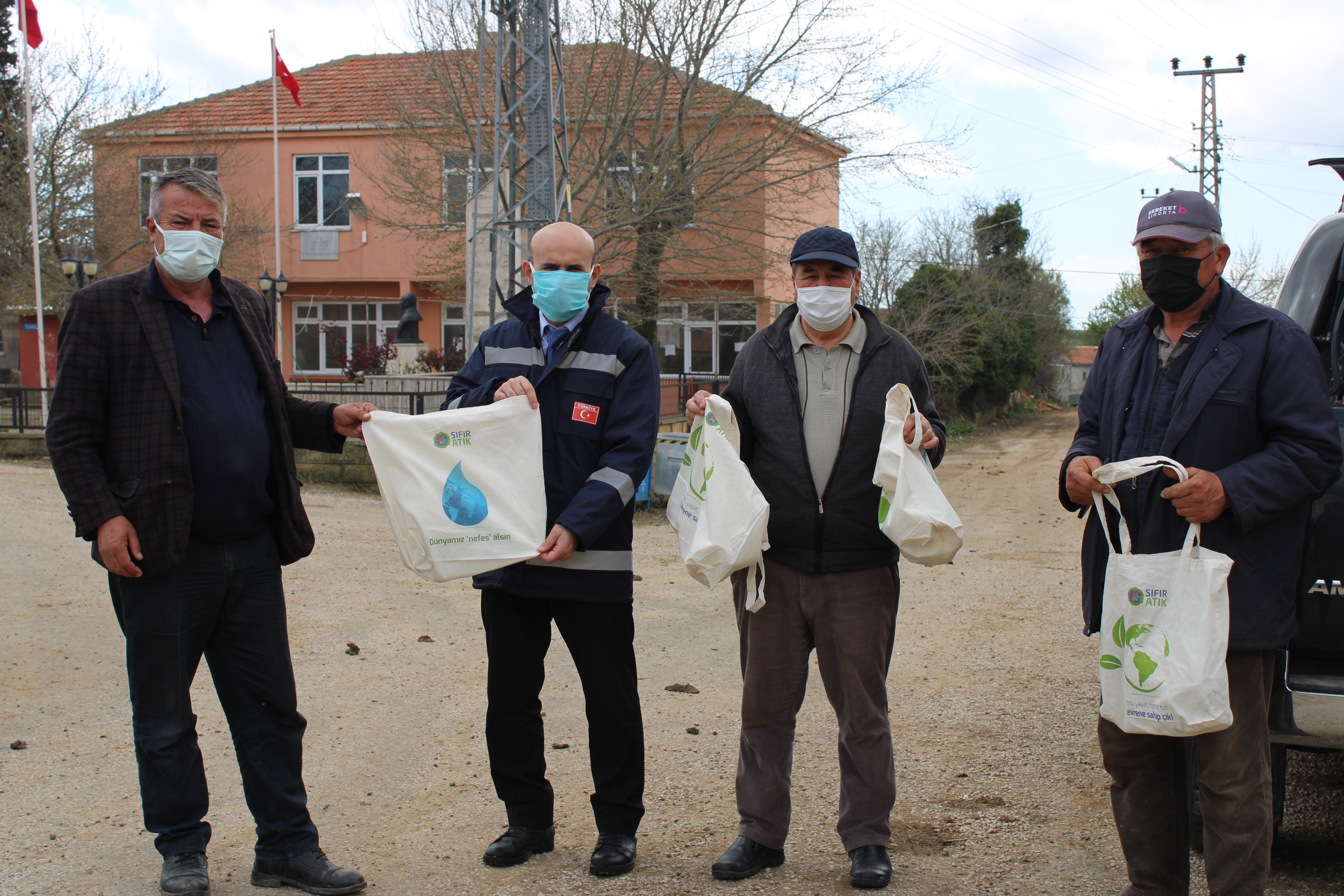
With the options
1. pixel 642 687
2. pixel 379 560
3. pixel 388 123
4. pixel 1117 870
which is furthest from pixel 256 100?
pixel 1117 870

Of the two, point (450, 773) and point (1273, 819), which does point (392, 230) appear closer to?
point (450, 773)

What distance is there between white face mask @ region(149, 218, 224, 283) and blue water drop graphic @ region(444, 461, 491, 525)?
99 centimetres

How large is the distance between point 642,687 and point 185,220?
347 centimetres

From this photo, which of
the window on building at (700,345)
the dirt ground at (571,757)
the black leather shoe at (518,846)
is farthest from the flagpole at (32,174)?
the black leather shoe at (518,846)

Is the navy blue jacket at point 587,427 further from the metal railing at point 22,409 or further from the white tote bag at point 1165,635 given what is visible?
the metal railing at point 22,409

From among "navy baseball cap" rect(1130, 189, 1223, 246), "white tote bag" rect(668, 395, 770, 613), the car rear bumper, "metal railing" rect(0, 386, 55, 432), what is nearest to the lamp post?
"metal railing" rect(0, 386, 55, 432)

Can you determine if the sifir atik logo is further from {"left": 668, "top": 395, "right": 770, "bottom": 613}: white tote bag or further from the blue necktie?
{"left": 668, "top": 395, "right": 770, "bottom": 613}: white tote bag

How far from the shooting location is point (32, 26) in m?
22.4

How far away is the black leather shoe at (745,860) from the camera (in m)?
3.36

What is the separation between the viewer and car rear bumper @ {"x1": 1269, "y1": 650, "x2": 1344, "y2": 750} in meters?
2.89

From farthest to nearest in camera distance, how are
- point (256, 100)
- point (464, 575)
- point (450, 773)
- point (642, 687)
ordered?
point (256, 100) < point (642, 687) < point (450, 773) < point (464, 575)

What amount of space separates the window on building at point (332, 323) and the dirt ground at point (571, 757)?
22.7 m

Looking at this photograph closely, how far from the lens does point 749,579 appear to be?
346 cm

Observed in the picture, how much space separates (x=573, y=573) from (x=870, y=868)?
1313mm
